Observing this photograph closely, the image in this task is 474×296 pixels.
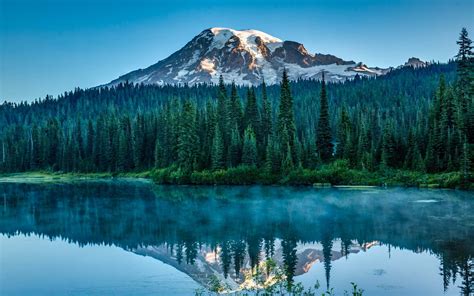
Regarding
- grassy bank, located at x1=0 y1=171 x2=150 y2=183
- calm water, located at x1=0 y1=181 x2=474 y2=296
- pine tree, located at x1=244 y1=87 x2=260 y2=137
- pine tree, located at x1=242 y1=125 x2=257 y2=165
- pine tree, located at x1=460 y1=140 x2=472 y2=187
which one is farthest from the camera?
grassy bank, located at x1=0 y1=171 x2=150 y2=183

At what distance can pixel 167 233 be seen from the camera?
1596 inches

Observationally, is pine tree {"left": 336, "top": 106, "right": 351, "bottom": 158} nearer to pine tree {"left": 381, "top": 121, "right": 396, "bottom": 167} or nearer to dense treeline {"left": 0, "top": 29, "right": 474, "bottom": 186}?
dense treeline {"left": 0, "top": 29, "right": 474, "bottom": 186}

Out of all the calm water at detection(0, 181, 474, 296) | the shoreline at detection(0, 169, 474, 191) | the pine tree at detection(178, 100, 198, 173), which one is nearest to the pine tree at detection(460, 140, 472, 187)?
the shoreline at detection(0, 169, 474, 191)

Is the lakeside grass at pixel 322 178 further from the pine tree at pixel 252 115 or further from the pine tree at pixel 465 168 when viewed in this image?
the pine tree at pixel 252 115

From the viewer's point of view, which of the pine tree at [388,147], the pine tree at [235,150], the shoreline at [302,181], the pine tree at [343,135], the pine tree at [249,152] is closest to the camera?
the shoreline at [302,181]

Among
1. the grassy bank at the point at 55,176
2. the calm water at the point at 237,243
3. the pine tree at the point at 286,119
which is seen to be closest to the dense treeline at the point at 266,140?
the pine tree at the point at 286,119

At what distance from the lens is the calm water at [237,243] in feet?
84.3

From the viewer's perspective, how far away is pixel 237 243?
3466cm

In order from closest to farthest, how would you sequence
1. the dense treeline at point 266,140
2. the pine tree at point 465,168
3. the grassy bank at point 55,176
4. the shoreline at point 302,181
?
the pine tree at point 465,168 → the shoreline at point 302,181 → the dense treeline at point 266,140 → the grassy bank at point 55,176

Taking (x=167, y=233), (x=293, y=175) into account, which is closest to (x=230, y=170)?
(x=293, y=175)

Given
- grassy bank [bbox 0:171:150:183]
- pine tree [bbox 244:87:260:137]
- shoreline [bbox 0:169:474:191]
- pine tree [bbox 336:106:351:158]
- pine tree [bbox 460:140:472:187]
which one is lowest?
grassy bank [bbox 0:171:150:183]

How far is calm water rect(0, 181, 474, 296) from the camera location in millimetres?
25688

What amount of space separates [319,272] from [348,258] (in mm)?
3952

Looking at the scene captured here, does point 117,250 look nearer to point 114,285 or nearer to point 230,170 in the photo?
point 114,285
